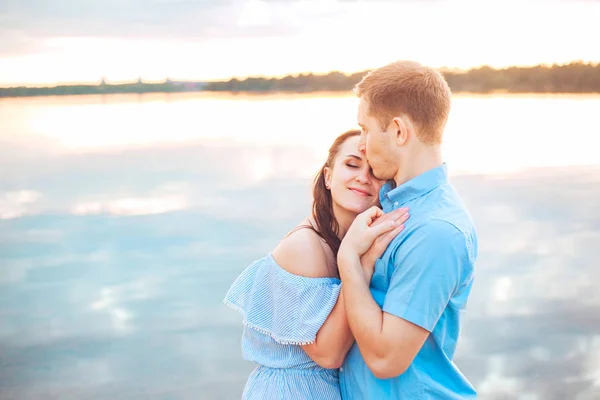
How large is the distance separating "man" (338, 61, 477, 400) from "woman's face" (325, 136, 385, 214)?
0.20 metres

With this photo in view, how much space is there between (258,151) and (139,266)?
530 inches

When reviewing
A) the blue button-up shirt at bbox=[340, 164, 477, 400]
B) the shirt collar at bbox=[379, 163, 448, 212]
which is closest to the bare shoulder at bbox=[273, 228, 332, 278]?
the blue button-up shirt at bbox=[340, 164, 477, 400]

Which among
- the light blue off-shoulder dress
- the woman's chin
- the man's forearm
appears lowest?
the light blue off-shoulder dress

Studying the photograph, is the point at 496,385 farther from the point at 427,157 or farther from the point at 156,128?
the point at 156,128

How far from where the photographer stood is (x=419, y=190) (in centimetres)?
262

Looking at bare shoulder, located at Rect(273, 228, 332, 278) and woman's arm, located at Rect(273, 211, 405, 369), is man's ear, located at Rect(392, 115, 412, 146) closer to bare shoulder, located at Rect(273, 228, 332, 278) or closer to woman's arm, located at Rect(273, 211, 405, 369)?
woman's arm, located at Rect(273, 211, 405, 369)

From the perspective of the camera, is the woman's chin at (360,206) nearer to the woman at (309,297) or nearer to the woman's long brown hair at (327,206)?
the woman at (309,297)

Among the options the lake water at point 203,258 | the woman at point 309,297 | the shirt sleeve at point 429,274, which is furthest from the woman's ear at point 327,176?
the lake water at point 203,258

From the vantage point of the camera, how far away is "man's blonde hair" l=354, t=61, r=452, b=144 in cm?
259

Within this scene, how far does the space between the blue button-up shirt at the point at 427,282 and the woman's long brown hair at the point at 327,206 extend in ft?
1.07

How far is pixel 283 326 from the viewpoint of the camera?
2898 mm

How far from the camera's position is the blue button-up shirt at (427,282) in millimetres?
2410

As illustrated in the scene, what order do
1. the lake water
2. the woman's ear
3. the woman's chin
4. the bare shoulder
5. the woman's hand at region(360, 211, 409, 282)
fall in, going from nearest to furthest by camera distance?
the woman's hand at region(360, 211, 409, 282), the bare shoulder, the woman's chin, the woman's ear, the lake water

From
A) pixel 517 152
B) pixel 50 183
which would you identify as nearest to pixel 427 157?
pixel 50 183
